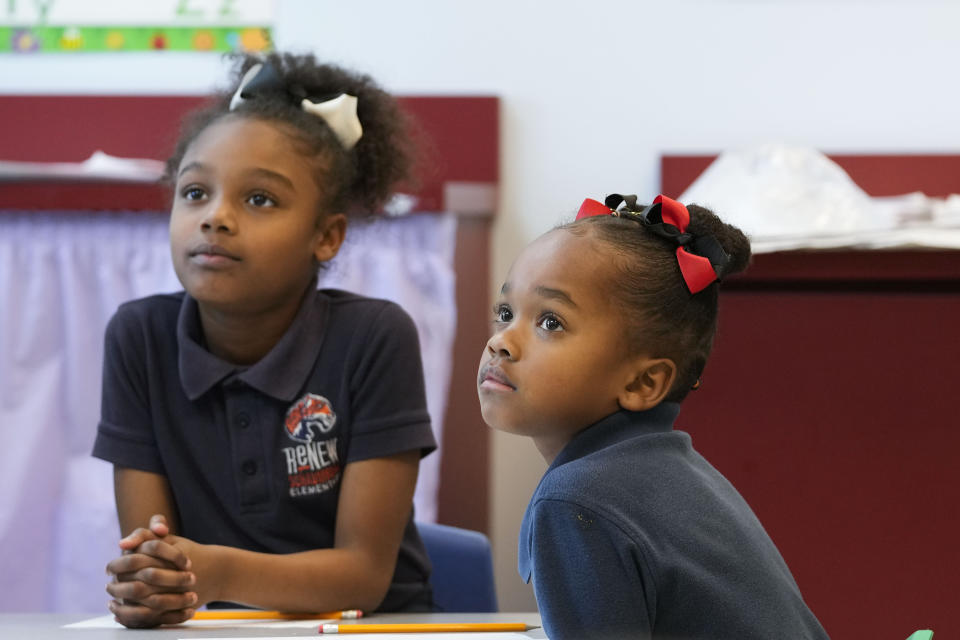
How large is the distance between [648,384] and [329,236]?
547mm

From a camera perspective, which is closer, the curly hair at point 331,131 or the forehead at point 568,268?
the forehead at point 568,268

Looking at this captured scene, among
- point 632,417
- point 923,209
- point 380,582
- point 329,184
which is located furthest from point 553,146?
point 632,417

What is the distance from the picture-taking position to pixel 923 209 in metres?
1.62

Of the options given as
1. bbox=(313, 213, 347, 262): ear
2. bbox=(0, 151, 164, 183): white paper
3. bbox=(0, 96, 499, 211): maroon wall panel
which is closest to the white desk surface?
bbox=(313, 213, 347, 262): ear

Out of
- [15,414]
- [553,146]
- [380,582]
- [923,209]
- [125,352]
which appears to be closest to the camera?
[380,582]

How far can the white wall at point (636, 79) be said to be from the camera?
1897mm

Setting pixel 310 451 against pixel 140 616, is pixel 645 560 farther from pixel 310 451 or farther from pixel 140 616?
pixel 310 451

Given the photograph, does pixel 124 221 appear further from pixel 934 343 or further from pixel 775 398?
pixel 934 343

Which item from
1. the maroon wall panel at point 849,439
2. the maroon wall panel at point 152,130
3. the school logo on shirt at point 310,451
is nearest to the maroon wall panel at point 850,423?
the maroon wall panel at point 849,439

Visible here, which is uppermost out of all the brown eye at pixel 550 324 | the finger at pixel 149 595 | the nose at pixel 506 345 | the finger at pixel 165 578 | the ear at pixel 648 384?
the brown eye at pixel 550 324

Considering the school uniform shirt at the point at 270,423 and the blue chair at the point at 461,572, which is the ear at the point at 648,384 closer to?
the school uniform shirt at the point at 270,423

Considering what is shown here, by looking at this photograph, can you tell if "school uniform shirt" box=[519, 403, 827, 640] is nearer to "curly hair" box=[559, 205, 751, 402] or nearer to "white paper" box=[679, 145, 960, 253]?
"curly hair" box=[559, 205, 751, 402]

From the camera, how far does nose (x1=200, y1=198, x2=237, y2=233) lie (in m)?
1.10

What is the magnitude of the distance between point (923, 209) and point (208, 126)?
3.42ft
